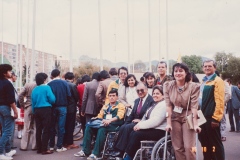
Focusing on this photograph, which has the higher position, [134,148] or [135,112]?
[135,112]

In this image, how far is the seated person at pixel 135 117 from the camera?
5004 millimetres

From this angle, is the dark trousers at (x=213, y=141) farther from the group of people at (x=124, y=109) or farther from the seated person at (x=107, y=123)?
the seated person at (x=107, y=123)

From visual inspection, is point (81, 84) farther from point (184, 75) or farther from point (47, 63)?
point (47, 63)

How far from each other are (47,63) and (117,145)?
93516mm

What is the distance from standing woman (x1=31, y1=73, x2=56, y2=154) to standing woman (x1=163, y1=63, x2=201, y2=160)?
320 cm

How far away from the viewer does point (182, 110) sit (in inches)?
159

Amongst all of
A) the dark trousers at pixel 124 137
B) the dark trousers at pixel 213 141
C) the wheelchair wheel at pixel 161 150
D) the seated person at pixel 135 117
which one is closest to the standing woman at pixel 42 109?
the seated person at pixel 135 117

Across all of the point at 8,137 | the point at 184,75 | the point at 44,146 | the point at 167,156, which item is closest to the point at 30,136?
the point at 44,146

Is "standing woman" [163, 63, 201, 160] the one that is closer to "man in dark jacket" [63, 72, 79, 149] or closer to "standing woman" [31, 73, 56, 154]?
"standing woman" [31, 73, 56, 154]

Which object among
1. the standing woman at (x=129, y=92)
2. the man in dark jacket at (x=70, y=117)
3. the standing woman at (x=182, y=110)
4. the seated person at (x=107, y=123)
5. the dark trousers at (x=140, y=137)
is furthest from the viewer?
the man in dark jacket at (x=70, y=117)

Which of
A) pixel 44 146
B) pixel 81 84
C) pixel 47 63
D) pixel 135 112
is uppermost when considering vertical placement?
pixel 47 63

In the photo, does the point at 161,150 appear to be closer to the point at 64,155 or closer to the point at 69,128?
the point at 64,155

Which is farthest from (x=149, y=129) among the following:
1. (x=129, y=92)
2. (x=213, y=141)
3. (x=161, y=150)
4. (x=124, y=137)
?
(x=129, y=92)

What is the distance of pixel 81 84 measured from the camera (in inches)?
304
